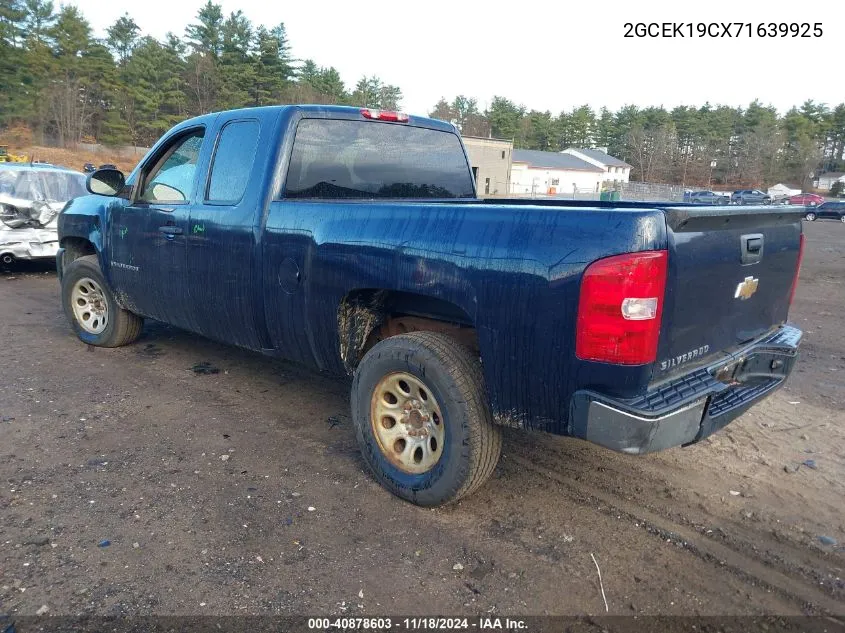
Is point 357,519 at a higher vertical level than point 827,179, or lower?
lower

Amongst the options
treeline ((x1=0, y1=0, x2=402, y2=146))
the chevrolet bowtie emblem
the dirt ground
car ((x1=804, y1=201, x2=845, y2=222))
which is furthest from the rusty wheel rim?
treeline ((x1=0, y1=0, x2=402, y2=146))

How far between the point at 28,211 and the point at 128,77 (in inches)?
2055

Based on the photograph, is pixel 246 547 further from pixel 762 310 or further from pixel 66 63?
pixel 66 63

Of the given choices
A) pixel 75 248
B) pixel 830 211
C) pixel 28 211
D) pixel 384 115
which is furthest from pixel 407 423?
pixel 830 211

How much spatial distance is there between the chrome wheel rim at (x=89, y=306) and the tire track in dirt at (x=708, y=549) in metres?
4.39

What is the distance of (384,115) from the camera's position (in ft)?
14.5

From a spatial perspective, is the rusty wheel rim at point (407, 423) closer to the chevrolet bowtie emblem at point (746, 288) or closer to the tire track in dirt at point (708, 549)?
the tire track in dirt at point (708, 549)

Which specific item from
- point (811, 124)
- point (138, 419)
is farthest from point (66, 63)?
point (811, 124)

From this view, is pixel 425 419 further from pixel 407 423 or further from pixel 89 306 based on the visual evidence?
pixel 89 306

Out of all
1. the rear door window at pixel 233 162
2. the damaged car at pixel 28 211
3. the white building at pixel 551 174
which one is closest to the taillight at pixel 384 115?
the rear door window at pixel 233 162

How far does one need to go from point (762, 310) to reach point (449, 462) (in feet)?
6.22

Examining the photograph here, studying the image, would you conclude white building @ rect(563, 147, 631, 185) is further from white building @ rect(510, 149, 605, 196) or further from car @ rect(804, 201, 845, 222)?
car @ rect(804, 201, 845, 222)

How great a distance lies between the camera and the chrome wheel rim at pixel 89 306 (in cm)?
592

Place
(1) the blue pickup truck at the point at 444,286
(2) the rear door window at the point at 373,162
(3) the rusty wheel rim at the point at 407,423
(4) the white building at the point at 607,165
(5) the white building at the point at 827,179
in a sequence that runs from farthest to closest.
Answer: (4) the white building at the point at 607,165, (5) the white building at the point at 827,179, (2) the rear door window at the point at 373,162, (3) the rusty wheel rim at the point at 407,423, (1) the blue pickup truck at the point at 444,286
